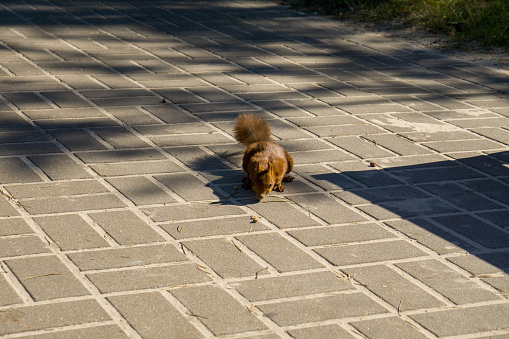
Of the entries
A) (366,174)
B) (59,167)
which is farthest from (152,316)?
(366,174)

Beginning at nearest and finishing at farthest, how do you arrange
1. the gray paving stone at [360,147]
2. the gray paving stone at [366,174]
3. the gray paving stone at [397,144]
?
1. the gray paving stone at [366,174]
2. the gray paving stone at [360,147]
3. the gray paving stone at [397,144]

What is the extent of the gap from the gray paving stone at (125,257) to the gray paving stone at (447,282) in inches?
48.2

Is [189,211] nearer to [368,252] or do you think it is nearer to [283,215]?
[283,215]

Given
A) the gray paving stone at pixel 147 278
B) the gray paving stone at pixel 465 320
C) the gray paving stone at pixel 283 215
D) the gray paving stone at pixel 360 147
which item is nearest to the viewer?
the gray paving stone at pixel 465 320

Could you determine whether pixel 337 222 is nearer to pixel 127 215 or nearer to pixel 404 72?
pixel 127 215

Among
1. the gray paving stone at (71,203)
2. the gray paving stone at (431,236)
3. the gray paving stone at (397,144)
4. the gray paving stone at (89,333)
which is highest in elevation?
the gray paving stone at (397,144)

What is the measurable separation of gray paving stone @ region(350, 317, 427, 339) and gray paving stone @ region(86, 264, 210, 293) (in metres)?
0.81

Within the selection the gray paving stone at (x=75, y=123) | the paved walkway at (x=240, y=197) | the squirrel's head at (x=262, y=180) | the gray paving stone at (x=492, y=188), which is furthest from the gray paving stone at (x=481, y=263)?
the gray paving stone at (x=75, y=123)

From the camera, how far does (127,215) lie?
3.92 m

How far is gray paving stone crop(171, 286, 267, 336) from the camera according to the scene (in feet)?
9.53

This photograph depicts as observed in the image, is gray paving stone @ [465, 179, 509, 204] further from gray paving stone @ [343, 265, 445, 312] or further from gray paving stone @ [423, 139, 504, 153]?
gray paving stone @ [343, 265, 445, 312]

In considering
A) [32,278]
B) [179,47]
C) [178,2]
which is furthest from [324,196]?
[178,2]

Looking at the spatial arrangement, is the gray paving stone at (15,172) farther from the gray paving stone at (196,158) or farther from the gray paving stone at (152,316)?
the gray paving stone at (152,316)

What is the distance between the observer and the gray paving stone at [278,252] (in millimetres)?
3486
